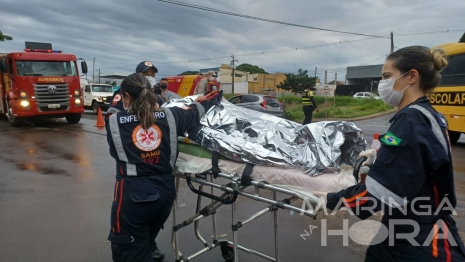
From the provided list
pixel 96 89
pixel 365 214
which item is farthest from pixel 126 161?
pixel 96 89

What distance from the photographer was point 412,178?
4.84 feet

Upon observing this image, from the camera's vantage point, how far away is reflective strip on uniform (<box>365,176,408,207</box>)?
4.99 feet

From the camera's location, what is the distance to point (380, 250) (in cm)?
173

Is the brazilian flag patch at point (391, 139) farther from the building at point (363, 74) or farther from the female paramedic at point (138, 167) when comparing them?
the building at point (363, 74)

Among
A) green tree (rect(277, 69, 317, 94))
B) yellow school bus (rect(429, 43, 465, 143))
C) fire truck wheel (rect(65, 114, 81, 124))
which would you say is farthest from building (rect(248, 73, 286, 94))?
yellow school bus (rect(429, 43, 465, 143))

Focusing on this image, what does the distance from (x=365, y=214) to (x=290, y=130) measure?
1.13 metres

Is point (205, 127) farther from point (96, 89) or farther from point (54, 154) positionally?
point (96, 89)

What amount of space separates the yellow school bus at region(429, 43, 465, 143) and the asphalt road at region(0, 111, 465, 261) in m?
3.07

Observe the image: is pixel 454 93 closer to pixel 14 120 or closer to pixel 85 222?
pixel 85 222

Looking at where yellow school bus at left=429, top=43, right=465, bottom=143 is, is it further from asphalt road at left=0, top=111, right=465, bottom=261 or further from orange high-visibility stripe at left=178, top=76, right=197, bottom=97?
orange high-visibility stripe at left=178, top=76, right=197, bottom=97

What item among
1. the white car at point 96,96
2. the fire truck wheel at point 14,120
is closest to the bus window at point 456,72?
the fire truck wheel at point 14,120

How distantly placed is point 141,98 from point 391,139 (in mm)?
1613

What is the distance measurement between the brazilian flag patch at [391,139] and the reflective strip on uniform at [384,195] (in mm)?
180

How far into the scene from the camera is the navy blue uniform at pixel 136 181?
2340mm
